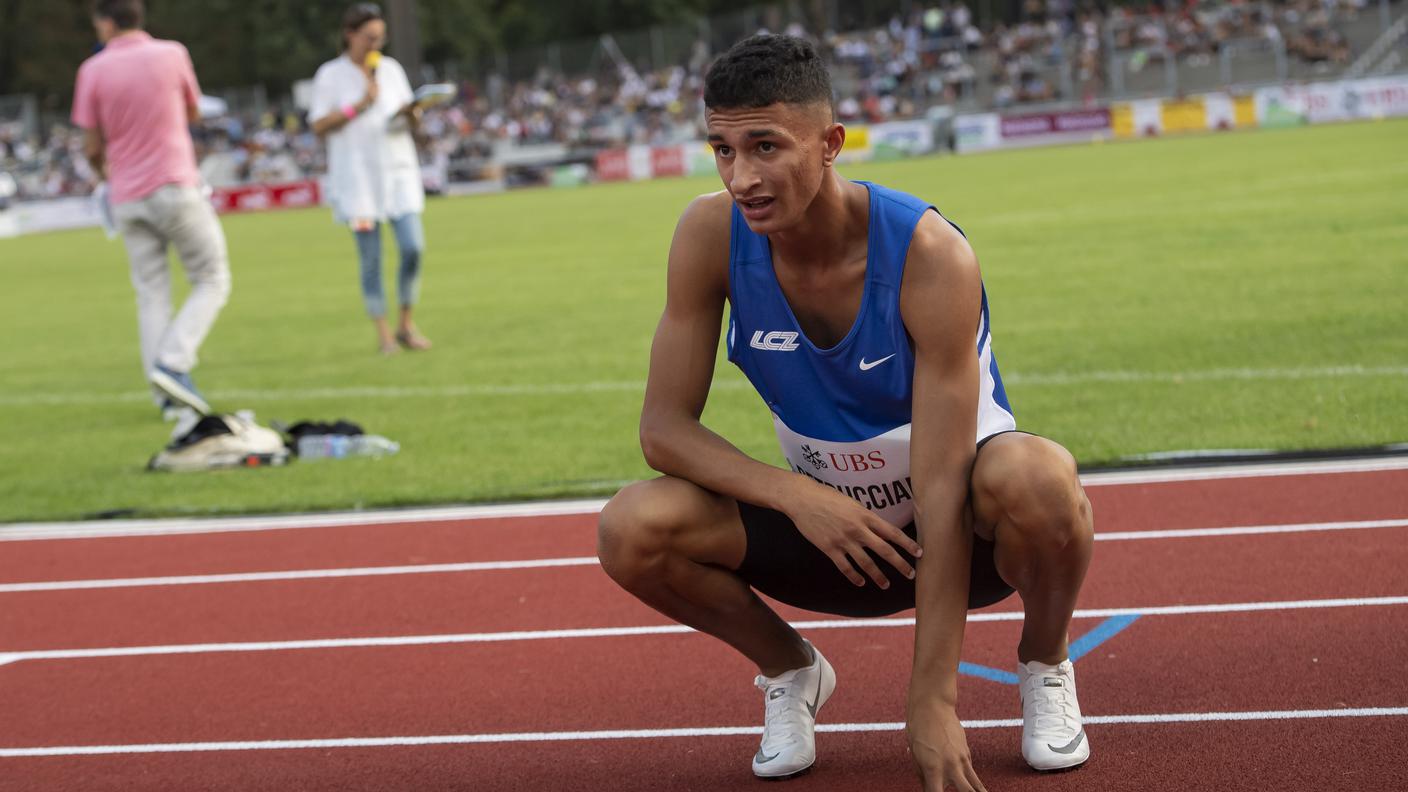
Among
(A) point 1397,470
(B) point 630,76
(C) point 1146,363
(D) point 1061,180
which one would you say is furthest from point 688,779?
(B) point 630,76

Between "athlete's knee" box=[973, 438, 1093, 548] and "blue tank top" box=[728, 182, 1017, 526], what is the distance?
24 centimetres

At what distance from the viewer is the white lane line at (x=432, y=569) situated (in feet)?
17.3

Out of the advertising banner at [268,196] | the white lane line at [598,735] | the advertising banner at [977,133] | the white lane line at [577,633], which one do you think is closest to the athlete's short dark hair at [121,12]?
the white lane line at [577,633]

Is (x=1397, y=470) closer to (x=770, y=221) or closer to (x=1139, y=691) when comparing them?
(x=1139, y=691)

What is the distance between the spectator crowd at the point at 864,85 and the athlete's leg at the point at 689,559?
1318 inches

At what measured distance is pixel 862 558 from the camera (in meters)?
3.22

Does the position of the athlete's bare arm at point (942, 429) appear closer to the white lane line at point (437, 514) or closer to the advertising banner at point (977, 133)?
the white lane line at point (437, 514)

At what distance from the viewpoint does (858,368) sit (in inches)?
130

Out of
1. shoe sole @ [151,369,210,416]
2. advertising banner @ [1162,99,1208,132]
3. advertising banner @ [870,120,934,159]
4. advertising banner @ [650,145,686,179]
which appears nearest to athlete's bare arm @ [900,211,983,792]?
shoe sole @ [151,369,210,416]

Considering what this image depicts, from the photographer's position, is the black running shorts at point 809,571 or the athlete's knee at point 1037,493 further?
the black running shorts at point 809,571

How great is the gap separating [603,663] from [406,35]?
25.2m

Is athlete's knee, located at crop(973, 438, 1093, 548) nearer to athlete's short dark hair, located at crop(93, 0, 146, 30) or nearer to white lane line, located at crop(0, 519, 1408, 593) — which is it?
white lane line, located at crop(0, 519, 1408, 593)

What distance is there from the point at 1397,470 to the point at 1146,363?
2509 mm

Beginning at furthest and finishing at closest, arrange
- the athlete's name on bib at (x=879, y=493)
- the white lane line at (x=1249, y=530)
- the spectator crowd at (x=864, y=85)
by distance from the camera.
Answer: the spectator crowd at (x=864, y=85) → the white lane line at (x=1249, y=530) → the athlete's name on bib at (x=879, y=493)
